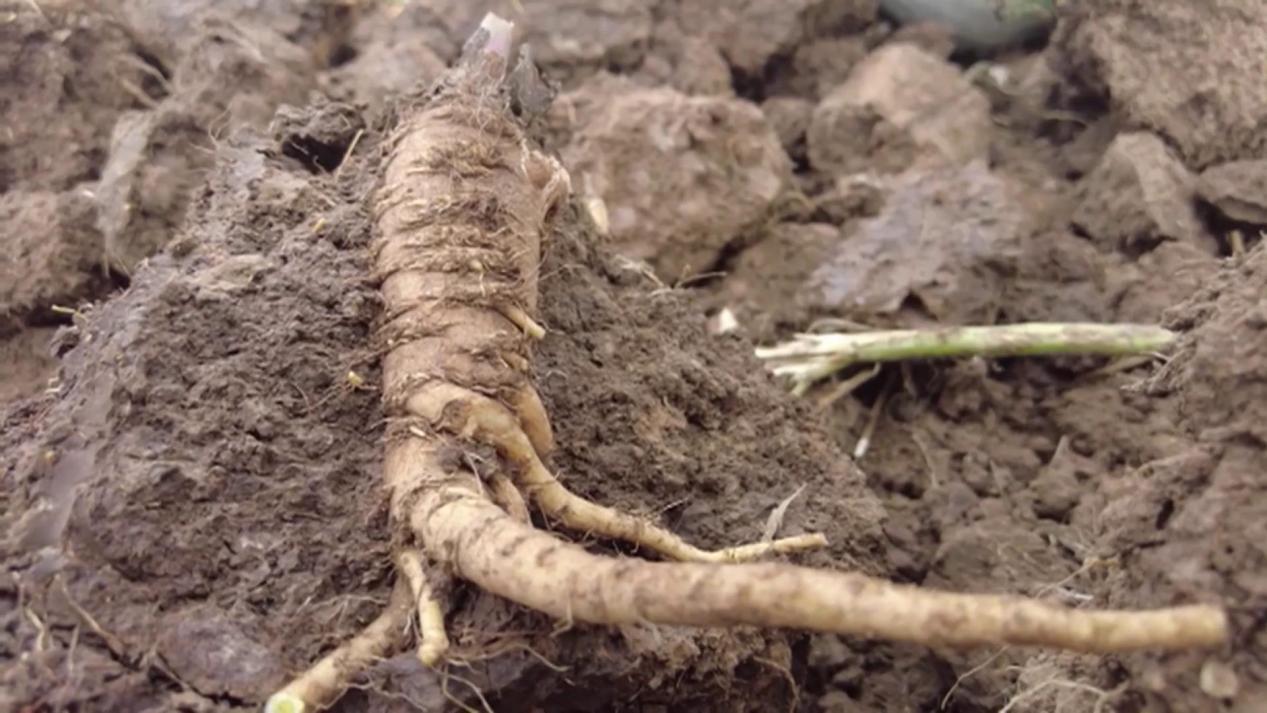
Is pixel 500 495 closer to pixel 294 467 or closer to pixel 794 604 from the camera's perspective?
pixel 294 467

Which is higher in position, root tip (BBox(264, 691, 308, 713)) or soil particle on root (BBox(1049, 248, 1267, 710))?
soil particle on root (BBox(1049, 248, 1267, 710))

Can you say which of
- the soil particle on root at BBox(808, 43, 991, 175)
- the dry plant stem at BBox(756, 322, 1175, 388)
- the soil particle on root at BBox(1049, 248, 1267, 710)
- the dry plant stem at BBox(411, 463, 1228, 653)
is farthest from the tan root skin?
the soil particle on root at BBox(808, 43, 991, 175)

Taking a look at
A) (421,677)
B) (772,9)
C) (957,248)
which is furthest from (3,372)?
(772,9)

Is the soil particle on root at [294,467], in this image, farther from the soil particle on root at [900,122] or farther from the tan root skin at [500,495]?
the soil particle on root at [900,122]

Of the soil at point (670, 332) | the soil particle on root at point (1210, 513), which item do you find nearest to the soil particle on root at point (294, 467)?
the soil at point (670, 332)

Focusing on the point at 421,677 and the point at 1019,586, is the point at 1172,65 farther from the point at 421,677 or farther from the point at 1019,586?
the point at 421,677

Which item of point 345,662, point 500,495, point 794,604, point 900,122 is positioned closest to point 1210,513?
point 794,604

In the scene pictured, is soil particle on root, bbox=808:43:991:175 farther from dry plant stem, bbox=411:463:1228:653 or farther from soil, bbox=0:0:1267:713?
dry plant stem, bbox=411:463:1228:653
